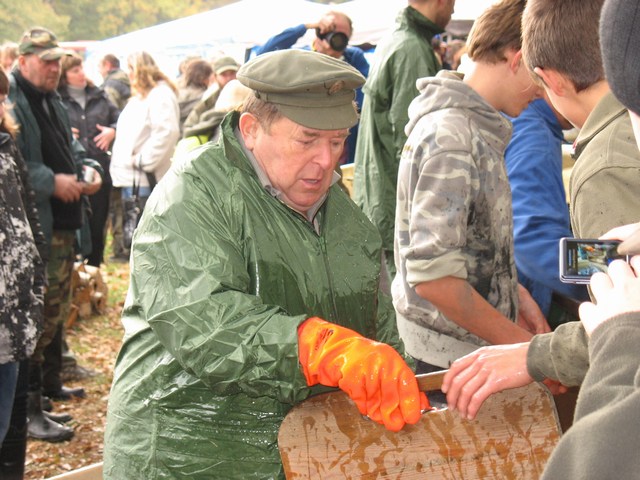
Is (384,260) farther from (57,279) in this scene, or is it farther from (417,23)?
(57,279)

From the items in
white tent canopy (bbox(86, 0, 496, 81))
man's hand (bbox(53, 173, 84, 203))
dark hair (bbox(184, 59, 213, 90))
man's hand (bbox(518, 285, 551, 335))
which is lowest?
white tent canopy (bbox(86, 0, 496, 81))

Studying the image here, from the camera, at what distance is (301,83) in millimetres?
2176

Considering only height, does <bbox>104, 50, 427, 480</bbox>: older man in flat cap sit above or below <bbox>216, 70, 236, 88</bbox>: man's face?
above

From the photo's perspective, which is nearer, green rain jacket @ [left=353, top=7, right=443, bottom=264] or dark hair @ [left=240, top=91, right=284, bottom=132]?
dark hair @ [left=240, top=91, right=284, bottom=132]

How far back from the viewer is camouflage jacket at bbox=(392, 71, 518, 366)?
2629mm

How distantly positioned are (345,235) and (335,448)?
664mm

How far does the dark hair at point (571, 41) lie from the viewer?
7.23 feet

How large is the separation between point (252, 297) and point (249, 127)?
51 centimetres

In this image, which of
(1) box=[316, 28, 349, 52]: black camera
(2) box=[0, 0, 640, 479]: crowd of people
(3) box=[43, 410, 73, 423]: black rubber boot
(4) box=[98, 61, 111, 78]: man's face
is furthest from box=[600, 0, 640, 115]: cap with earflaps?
(4) box=[98, 61, 111, 78]: man's face

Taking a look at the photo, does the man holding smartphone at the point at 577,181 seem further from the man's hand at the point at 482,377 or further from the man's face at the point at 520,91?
the man's face at the point at 520,91

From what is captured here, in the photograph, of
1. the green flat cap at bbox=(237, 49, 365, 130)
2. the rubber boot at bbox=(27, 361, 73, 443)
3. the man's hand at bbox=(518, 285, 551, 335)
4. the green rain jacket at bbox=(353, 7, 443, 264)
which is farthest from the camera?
the rubber boot at bbox=(27, 361, 73, 443)

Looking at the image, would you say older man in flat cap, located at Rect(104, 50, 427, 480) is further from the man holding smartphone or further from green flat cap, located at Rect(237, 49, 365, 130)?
the man holding smartphone

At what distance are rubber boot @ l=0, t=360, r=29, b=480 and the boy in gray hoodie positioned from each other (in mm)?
2152

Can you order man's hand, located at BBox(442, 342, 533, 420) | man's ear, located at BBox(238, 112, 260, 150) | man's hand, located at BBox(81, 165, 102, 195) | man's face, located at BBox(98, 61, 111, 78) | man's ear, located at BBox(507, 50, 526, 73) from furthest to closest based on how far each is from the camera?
man's face, located at BBox(98, 61, 111, 78) → man's hand, located at BBox(81, 165, 102, 195) → man's ear, located at BBox(507, 50, 526, 73) → man's ear, located at BBox(238, 112, 260, 150) → man's hand, located at BBox(442, 342, 533, 420)
